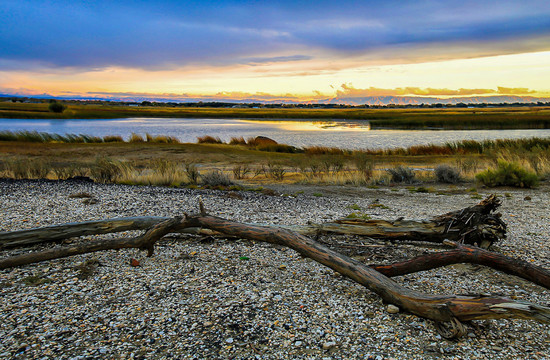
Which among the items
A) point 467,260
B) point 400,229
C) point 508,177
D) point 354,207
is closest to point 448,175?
point 508,177

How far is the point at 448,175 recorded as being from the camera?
15180 mm

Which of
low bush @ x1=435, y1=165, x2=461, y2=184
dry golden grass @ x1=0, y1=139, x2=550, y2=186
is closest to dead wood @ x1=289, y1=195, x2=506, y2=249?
dry golden grass @ x1=0, y1=139, x2=550, y2=186

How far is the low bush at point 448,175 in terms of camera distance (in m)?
15.2

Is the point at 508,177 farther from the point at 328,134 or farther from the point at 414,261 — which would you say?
the point at 328,134

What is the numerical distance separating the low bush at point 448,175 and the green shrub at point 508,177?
0.92m

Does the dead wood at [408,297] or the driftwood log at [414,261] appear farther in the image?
the driftwood log at [414,261]

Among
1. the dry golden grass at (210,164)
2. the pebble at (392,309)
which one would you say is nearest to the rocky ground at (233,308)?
the pebble at (392,309)

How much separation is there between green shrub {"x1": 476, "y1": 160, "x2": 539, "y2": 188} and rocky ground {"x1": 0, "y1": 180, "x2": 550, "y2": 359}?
24.4 ft

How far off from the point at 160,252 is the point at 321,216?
412 centimetres

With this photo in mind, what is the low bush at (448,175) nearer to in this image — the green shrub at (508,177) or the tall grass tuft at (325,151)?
the green shrub at (508,177)

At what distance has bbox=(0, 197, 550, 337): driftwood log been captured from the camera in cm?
342

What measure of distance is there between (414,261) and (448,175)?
12.0 m

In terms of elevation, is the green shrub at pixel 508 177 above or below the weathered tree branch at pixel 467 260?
below

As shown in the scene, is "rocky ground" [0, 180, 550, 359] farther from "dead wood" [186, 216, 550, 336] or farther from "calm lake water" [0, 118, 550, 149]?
"calm lake water" [0, 118, 550, 149]
